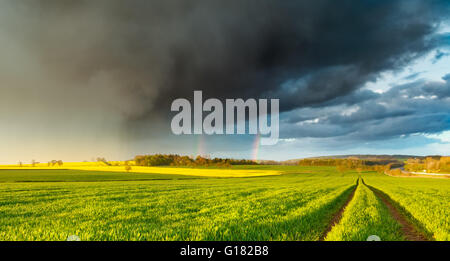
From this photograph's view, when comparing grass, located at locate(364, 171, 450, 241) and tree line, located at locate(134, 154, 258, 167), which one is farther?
tree line, located at locate(134, 154, 258, 167)

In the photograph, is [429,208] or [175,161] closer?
[429,208]

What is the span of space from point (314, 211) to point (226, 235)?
6.88 meters

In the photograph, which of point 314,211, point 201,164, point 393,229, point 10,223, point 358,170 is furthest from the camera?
point 358,170

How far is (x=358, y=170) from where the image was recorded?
422 feet

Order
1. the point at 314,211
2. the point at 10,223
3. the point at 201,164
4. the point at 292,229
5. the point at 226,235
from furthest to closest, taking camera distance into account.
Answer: the point at 201,164 → the point at 314,211 → the point at 10,223 → the point at 292,229 → the point at 226,235

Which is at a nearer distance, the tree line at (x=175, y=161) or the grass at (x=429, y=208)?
the grass at (x=429, y=208)
